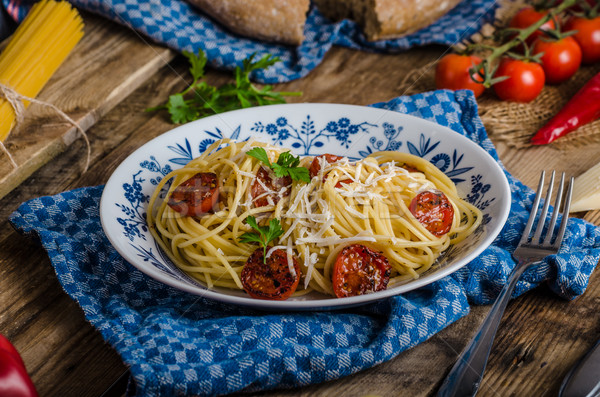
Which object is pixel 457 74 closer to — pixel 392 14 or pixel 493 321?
pixel 392 14

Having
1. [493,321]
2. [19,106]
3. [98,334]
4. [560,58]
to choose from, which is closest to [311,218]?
[493,321]

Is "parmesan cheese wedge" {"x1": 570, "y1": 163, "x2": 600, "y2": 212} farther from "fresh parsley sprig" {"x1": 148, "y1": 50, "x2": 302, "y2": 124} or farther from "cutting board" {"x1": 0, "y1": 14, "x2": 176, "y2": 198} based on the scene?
"cutting board" {"x1": 0, "y1": 14, "x2": 176, "y2": 198}

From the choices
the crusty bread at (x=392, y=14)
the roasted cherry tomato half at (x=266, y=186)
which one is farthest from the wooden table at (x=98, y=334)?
the roasted cherry tomato half at (x=266, y=186)

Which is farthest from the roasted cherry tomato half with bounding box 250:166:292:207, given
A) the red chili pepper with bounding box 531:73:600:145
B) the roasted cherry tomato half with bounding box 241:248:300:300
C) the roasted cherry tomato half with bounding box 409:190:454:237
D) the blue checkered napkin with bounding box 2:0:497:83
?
the red chili pepper with bounding box 531:73:600:145

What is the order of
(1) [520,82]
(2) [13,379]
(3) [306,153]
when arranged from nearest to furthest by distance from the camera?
(2) [13,379], (3) [306,153], (1) [520,82]

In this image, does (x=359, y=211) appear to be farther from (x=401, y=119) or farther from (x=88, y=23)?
(x=88, y=23)

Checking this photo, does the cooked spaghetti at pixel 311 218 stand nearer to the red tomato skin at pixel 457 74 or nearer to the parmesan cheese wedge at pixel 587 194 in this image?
the parmesan cheese wedge at pixel 587 194

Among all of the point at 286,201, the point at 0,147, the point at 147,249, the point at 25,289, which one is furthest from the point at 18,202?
the point at 286,201
